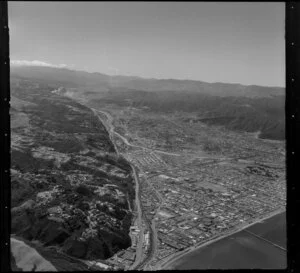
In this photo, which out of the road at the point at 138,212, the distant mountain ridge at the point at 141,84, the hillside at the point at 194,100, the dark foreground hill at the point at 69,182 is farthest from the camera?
the distant mountain ridge at the point at 141,84

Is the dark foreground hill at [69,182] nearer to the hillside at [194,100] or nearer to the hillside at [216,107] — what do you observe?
the hillside at [194,100]

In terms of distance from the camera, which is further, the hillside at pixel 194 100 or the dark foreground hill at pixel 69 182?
the hillside at pixel 194 100

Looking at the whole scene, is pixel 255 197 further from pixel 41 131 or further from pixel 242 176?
pixel 41 131

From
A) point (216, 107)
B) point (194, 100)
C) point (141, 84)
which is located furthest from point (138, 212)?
point (141, 84)

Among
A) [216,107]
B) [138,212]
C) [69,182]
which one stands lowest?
[138,212]

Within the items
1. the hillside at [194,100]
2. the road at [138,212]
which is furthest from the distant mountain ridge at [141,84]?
the road at [138,212]

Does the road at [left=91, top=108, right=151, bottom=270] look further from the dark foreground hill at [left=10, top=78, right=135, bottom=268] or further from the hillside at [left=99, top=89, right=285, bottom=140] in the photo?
the hillside at [left=99, top=89, right=285, bottom=140]

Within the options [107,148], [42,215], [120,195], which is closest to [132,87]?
[107,148]

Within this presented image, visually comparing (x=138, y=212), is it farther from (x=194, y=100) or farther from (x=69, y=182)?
(x=194, y=100)

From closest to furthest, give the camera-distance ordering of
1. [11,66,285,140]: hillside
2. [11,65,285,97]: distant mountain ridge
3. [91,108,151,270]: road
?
[91,108,151,270]: road, [11,66,285,140]: hillside, [11,65,285,97]: distant mountain ridge

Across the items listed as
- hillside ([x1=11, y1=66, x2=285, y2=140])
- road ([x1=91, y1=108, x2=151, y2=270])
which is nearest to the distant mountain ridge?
hillside ([x1=11, y1=66, x2=285, y2=140])
